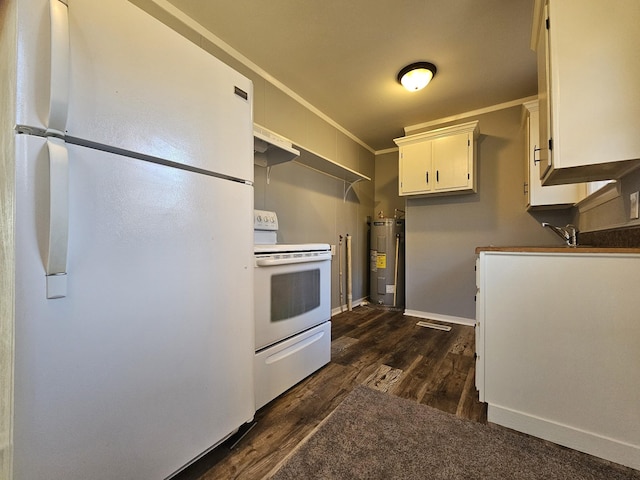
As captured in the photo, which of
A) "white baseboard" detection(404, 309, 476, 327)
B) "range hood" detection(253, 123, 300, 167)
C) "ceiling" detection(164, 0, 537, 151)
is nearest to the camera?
"ceiling" detection(164, 0, 537, 151)

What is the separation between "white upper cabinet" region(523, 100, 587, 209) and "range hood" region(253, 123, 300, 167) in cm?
222

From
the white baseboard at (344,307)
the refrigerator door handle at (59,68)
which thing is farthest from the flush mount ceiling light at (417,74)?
the white baseboard at (344,307)

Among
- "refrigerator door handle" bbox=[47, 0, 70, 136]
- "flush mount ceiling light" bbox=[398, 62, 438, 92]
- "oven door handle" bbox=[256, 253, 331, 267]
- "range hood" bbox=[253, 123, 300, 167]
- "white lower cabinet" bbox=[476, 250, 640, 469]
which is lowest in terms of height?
"white lower cabinet" bbox=[476, 250, 640, 469]

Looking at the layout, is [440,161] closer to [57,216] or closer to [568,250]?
[568,250]

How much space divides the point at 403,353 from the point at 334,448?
1.25 metres

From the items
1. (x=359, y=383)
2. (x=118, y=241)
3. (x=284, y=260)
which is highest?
(x=118, y=241)

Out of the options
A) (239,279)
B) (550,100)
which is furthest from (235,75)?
(550,100)

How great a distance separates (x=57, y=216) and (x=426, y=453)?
165 cm

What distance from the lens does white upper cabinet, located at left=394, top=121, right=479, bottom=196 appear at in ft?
9.61

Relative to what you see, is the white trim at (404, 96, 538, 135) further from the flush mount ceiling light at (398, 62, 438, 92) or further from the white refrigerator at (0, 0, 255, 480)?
the white refrigerator at (0, 0, 255, 480)

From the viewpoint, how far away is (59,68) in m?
0.71

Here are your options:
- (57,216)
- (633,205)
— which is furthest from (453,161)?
(57,216)

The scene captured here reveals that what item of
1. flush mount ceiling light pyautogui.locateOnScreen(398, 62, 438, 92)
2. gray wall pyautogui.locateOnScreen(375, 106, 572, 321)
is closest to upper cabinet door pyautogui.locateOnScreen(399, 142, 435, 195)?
gray wall pyautogui.locateOnScreen(375, 106, 572, 321)

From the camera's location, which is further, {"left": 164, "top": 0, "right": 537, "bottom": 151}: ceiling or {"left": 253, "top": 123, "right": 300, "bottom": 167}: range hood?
{"left": 253, "top": 123, "right": 300, "bottom": 167}: range hood
